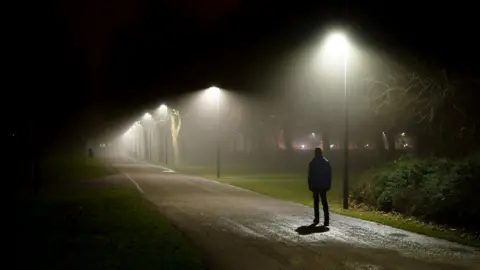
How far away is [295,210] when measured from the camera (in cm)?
2019

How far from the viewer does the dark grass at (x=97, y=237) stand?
10211 mm

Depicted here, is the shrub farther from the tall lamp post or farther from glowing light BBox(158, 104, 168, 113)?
the tall lamp post

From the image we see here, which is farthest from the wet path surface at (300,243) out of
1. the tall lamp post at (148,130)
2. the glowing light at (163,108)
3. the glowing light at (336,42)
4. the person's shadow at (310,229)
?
the tall lamp post at (148,130)

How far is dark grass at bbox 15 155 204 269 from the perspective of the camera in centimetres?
1021

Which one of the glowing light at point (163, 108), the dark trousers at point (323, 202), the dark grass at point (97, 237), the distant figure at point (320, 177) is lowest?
the dark grass at point (97, 237)

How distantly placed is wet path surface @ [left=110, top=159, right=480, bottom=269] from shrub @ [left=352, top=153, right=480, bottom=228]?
177 cm

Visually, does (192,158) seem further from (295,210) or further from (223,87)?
(295,210)

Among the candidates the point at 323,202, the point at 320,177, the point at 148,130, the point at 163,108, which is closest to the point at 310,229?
the point at 323,202

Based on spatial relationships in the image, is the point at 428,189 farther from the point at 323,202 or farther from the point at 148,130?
the point at 148,130

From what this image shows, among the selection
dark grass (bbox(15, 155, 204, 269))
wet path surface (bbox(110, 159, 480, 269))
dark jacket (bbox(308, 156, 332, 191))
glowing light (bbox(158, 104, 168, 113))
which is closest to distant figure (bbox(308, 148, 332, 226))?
dark jacket (bbox(308, 156, 332, 191))

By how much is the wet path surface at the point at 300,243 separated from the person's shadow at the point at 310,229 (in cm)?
2

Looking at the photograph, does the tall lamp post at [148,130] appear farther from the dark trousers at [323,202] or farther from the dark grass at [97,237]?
the dark trousers at [323,202]

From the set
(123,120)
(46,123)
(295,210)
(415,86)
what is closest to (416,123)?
(415,86)

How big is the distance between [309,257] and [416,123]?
17.5m
